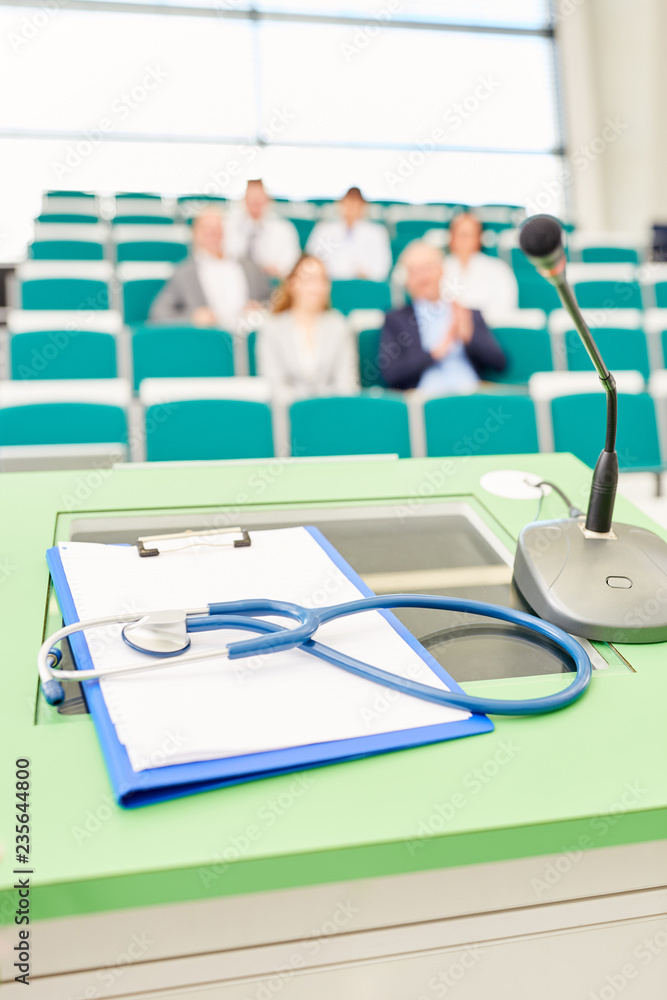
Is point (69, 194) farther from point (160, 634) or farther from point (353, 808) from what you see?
point (353, 808)

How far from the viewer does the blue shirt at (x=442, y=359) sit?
10.6ft

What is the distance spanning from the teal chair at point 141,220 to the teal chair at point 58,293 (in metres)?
2.05

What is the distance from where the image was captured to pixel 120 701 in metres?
0.57

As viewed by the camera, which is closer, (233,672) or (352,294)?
(233,672)

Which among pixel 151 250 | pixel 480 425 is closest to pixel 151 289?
pixel 151 250

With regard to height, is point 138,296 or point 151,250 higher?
Result: point 151,250

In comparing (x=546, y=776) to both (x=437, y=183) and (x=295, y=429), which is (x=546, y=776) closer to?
(x=295, y=429)

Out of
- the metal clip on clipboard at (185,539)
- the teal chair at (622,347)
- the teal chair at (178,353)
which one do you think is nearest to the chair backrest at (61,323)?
the teal chair at (178,353)

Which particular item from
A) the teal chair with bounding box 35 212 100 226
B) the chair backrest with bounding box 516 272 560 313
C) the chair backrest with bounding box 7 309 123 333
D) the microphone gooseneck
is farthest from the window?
the microphone gooseneck

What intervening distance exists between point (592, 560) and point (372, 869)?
1.35 ft

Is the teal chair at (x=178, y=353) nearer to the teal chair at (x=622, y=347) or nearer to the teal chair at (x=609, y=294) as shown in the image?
the teal chair at (x=622, y=347)

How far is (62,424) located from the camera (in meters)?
2.02

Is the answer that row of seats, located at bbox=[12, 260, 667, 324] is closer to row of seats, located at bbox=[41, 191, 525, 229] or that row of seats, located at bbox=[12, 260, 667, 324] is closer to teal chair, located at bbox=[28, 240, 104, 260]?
teal chair, located at bbox=[28, 240, 104, 260]

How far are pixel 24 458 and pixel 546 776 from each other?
3.63ft
